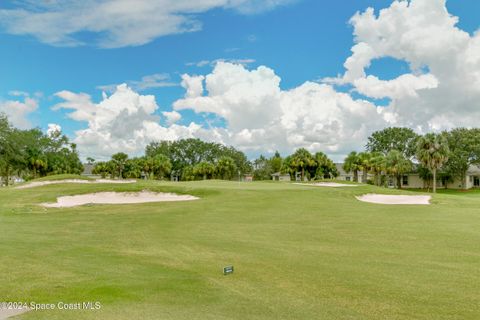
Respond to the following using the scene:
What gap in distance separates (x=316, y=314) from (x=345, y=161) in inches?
2827

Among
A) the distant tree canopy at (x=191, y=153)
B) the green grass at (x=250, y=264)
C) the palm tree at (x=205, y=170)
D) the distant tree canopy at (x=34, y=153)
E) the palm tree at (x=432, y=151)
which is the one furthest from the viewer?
the distant tree canopy at (x=191, y=153)

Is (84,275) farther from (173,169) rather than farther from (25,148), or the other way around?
(173,169)

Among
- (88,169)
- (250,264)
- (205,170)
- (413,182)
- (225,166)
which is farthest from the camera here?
(88,169)

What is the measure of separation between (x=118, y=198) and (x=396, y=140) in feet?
256

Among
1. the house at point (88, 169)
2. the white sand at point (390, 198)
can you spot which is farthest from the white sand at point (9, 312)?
the house at point (88, 169)

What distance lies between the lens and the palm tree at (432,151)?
54.2 meters

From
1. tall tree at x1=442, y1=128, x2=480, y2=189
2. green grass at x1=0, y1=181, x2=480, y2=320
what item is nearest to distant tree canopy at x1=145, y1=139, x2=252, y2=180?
tall tree at x1=442, y1=128, x2=480, y2=189

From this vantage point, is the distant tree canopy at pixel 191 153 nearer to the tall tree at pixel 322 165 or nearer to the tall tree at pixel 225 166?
the tall tree at pixel 225 166

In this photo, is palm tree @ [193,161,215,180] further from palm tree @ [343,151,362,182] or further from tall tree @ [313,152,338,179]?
palm tree @ [343,151,362,182]

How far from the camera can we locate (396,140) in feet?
307

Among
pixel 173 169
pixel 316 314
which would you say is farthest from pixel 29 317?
pixel 173 169

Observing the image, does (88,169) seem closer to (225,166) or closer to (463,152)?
(225,166)

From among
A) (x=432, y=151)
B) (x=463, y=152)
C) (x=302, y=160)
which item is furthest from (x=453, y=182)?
(x=302, y=160)

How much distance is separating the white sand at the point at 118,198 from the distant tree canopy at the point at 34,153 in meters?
Result: 39.0
